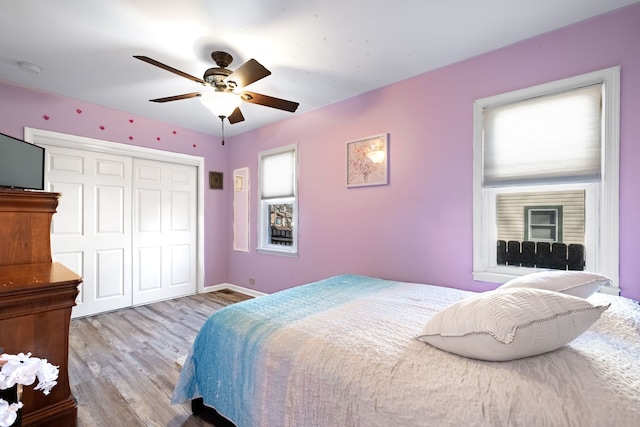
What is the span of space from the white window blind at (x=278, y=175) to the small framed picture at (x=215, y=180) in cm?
94

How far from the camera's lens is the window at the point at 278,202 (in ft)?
12.6

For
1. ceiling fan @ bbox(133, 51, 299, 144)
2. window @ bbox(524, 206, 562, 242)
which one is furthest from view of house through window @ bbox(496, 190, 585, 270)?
ceiling fan @ bbox(133, 51, 299, 144)

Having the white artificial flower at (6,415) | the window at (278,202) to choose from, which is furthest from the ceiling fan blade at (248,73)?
the white artificial flower at (6,415)

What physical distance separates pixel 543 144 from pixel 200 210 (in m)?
4.30

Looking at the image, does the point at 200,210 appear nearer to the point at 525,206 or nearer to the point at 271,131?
the point at 271,131

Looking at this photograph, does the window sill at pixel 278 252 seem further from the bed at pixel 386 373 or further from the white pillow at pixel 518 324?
the white pillow at pixel 518 324

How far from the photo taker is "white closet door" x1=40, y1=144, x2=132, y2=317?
324cm

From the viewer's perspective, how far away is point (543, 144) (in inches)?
84.4

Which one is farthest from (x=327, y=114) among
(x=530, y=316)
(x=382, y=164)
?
(x=530, y=316)

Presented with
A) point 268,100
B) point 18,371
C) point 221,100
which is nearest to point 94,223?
point 221,100

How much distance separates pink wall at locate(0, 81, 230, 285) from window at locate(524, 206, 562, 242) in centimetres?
411

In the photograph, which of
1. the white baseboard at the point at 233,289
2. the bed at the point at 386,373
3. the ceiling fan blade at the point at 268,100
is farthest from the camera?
the white baseboard at the point at 233,289

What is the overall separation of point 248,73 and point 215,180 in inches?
115

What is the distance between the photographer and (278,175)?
159 inches
